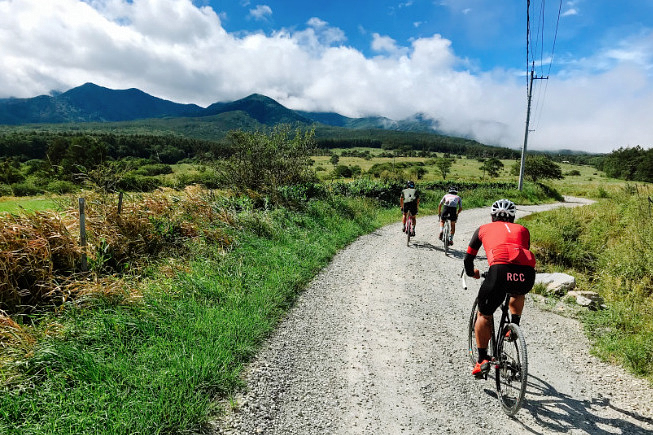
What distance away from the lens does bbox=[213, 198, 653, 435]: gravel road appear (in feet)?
11.7

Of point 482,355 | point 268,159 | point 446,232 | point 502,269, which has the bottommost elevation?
point 482,355

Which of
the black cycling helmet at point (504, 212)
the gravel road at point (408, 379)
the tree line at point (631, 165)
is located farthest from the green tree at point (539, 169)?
the black cycling helmet at point (504, 212)

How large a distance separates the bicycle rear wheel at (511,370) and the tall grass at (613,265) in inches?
86.2

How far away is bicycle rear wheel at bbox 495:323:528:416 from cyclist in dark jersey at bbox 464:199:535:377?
15 centimetres

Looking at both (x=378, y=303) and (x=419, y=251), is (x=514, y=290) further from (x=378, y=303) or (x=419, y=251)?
(x=419, y=251)

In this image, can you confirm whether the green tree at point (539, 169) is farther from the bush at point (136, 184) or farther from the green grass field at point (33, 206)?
the green grass field at point (33, 206)

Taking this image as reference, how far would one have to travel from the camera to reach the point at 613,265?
859 cm

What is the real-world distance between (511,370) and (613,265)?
7.59 metres

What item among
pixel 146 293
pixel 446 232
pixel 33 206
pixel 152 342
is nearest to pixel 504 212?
pixel 152 342

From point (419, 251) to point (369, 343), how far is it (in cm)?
674

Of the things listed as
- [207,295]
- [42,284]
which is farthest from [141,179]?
[207,295]

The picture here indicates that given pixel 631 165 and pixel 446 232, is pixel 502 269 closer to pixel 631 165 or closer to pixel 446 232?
pixel 446 232

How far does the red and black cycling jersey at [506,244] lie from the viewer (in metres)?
3.66

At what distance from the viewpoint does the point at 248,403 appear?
3770 millimetres
